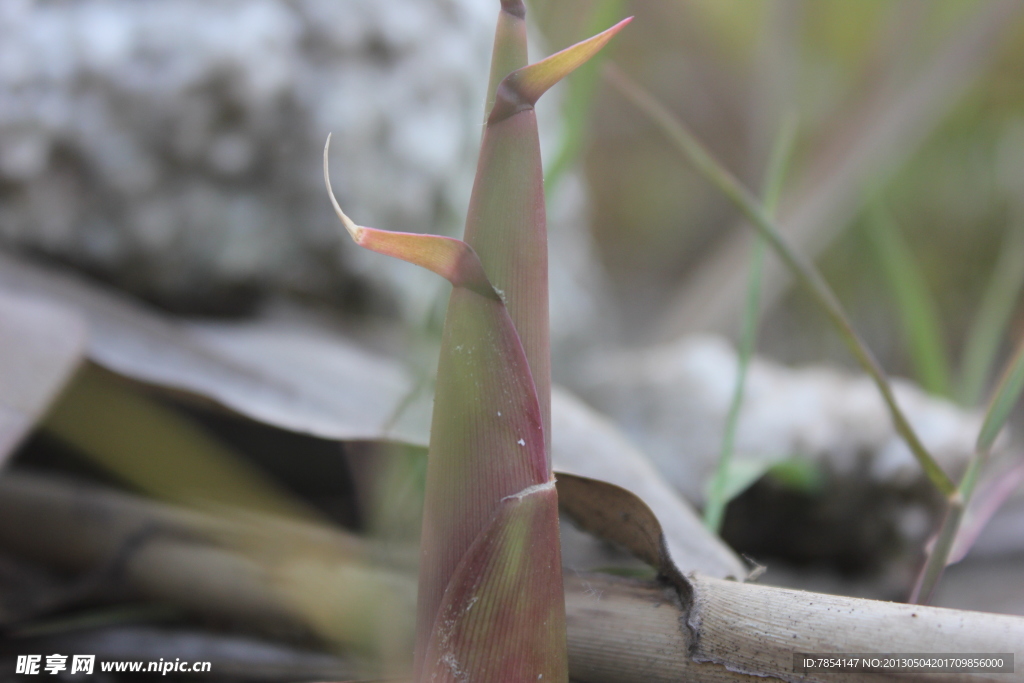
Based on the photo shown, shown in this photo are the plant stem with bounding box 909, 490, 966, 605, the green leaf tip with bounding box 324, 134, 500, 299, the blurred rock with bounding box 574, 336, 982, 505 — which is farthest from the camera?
the blurred rock with bounding box 574, 336, 982, 505

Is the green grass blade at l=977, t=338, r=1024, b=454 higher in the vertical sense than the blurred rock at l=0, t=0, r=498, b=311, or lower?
lower

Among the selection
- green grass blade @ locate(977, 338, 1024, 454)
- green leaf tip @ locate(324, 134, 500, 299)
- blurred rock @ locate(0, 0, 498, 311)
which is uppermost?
blurred rock @ locate(0, 0, 498, 311)

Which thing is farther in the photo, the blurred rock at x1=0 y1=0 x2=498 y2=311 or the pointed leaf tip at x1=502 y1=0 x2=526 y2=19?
the blurred rock at x1=0 y1=0 x2=498 y2=311

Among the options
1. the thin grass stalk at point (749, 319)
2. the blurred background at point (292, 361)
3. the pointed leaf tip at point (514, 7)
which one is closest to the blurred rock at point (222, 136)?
the blurred background at point (292, 361)

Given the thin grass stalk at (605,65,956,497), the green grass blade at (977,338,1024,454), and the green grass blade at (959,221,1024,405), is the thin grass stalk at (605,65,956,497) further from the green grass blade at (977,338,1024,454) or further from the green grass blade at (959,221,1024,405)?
the green grass blade at (959,221,1024,405)

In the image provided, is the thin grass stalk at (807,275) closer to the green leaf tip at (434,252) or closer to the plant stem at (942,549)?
the plant stem at (942,549)

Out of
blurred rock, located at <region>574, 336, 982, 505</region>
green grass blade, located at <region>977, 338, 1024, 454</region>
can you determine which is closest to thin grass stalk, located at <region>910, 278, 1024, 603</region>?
green grass blade, located at <region>977, 338, 1024, 454</region>

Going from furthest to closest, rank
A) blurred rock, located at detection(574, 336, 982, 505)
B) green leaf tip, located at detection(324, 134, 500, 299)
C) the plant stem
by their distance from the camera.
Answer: blurred rock, located at detection(574, 336, 982, 505)
the plant stem
green leaf tip, located at detection(324, 134, 500, 299)
